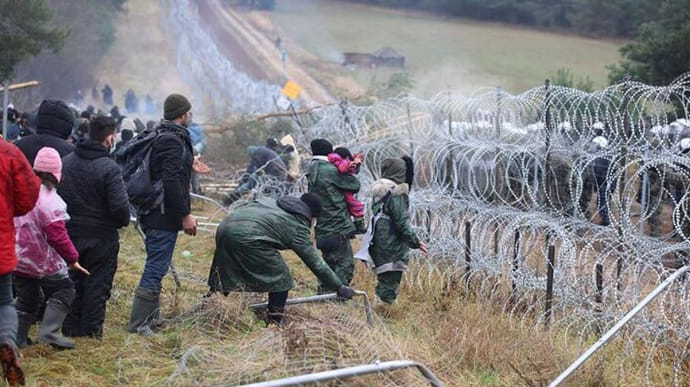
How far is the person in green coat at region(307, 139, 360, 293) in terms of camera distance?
682 cm

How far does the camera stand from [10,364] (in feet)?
13.5

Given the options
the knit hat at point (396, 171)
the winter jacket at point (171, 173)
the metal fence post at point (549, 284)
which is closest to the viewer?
the winter jacket at point (171, 173)

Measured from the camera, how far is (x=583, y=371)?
5.12 m

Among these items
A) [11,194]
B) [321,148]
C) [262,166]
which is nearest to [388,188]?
[321,148]

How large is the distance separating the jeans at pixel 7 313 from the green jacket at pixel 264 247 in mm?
1488

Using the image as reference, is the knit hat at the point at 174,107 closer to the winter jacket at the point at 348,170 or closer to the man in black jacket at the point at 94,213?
the man in black jacket at the point at 94,213

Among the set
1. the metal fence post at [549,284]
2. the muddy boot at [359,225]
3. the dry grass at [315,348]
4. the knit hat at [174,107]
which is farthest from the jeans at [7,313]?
the metal fence post at [549,284]

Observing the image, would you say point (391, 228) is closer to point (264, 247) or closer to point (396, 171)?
point (396, 171)

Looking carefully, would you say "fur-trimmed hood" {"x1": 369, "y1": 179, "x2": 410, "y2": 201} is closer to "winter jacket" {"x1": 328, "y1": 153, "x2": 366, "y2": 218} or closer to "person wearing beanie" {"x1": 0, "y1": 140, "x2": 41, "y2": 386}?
"winter jacket" {"x1": 328, "y1": 153, "x2": 366, "y2": 218}

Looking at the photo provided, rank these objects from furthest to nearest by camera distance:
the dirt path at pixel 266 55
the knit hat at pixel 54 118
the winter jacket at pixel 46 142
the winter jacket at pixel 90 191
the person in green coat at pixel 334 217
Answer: the dirt path at pixel 266 55
the person in green coat at pixel 334 217
the knit hat at pixel 54 118
the winter jacket at pixel 46 142
the winter jacket at pixel 90 191

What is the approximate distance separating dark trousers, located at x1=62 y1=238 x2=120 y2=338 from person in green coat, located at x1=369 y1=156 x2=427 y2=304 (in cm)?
226

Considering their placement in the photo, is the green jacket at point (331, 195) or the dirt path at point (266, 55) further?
the dirt path at point (266, 55)

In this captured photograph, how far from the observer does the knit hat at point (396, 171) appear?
22.0 ft

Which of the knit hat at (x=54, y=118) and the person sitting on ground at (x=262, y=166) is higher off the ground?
the knit hat at (x=54, y=118)
